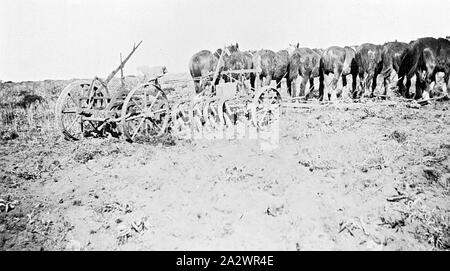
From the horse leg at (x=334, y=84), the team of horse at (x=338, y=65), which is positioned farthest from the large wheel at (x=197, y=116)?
the horse leg at (x=334, y=84)

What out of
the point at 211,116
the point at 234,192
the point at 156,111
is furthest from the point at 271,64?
the point at 234,192

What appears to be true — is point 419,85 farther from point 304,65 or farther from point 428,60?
point 304,65

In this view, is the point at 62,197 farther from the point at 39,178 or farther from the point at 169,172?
the point at 169,172

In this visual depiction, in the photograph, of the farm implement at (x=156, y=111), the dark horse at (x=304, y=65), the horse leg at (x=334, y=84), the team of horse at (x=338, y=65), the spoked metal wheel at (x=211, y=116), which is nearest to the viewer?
the farm implement at (x=156, y=111)

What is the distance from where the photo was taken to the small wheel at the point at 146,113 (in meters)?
8.49

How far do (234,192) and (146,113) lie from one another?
3709mm

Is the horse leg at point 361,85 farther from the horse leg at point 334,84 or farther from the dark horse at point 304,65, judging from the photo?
the dark horse at point 304,65

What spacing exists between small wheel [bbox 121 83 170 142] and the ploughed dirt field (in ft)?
1.75

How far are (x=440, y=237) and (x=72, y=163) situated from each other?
6960mm

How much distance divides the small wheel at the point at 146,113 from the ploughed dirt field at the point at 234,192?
53 cm

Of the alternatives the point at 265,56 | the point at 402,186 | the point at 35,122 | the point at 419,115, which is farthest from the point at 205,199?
the point at 265,56

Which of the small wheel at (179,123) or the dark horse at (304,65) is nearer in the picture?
the small wheel at (179,123)

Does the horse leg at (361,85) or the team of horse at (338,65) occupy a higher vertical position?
the team of horse at (338,65)

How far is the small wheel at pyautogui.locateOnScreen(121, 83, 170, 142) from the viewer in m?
8.49
